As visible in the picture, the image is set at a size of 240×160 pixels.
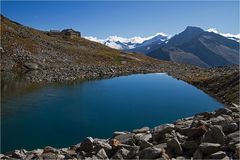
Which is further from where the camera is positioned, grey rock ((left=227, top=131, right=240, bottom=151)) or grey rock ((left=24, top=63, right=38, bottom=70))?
grey rock ((left=24, top=63, right=38, bottom=70))

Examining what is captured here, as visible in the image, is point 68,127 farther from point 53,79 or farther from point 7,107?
point 53,79

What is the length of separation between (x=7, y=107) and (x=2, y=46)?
6247 centimetres

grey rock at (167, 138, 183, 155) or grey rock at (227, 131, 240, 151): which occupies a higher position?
grey rock at (227, 131, 240, 151)

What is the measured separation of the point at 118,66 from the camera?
418 feet

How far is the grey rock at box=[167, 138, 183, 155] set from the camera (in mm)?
19844

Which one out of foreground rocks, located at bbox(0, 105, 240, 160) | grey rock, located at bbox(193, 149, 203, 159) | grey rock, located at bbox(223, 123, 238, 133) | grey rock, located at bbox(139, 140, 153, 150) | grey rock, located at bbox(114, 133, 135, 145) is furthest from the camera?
grey rock, located at bbox(114, 133, 135, 145)

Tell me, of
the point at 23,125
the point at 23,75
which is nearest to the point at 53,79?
the point at 23,75

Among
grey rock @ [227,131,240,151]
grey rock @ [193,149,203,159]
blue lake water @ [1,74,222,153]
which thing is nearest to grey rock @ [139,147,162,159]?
grey rock @ [193,149,203,159]

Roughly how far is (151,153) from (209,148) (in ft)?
9.44

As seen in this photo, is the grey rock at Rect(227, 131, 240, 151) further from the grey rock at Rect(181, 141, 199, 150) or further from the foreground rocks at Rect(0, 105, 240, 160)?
the grey rock at Rect(181, 141, 199, 150)

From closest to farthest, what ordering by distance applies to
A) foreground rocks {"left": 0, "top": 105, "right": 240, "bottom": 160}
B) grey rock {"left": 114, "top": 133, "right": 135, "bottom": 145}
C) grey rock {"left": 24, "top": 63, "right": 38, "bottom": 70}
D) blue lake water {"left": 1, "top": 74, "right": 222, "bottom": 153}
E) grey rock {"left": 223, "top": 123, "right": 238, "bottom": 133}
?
foreground rocks {"left": 0, "top": 105, "right": 240, "bottom": 160}
grey rock {"left": 223, "top": 123, "right": 238, "bottom": 133}
grey rock {"left": 114, "top": 133, "right": 135, "bottom": 145}
blue lake water {"left": 1, "top": 74, "right": 222, "bottom": 153}
grey rock {"left": 24, "top": 63, "right": 38, "bottom": 70}

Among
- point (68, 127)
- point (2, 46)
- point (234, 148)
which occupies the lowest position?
point (68, 127)

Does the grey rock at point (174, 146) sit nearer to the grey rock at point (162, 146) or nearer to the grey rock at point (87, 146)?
the grey rock at point (162, 146)

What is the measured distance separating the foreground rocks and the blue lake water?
13442 millimetres
